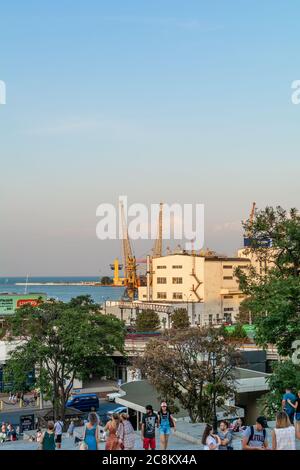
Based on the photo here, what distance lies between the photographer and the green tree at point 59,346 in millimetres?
28969

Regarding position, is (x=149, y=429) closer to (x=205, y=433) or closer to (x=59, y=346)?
(x=205, y=433)

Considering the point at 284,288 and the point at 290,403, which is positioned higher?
the point at 284,288

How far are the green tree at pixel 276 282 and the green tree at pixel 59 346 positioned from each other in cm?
1073

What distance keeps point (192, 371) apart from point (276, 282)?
8286mm

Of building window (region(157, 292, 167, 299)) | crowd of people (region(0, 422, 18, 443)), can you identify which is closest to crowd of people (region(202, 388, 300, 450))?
crowd of people (region(0, 422, 18, 443))

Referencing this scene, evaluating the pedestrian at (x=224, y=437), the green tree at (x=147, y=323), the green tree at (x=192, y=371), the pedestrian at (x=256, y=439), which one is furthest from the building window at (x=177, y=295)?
the pedestrian at (x=256, y=439)

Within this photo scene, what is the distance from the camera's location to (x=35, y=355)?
2920 cm

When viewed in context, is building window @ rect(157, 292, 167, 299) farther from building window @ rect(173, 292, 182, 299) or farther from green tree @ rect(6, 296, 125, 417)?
green tree @ rect(6, 296, 125, 417)

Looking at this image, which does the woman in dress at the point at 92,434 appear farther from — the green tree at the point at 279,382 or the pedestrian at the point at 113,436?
the green tree at the point at 279,382

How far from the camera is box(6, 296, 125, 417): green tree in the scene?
95.0 feet

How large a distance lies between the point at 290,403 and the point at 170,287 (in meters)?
90.5

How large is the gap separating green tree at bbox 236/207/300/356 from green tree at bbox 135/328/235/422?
530 centimetres

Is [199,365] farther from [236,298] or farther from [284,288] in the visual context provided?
[236,298]
